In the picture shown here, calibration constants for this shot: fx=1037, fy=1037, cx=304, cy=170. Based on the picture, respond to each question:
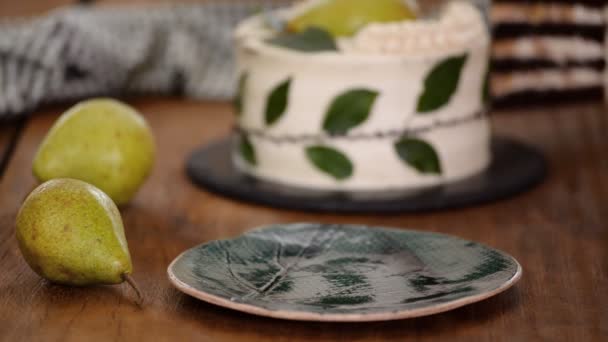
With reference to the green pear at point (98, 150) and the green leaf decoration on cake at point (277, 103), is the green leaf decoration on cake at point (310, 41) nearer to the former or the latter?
the green leaf decoration on cake at point (277, 103)

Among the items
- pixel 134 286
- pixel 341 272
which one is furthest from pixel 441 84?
pixel 134 286

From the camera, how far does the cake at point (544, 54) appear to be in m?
1.35

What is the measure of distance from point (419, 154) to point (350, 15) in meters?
0.15

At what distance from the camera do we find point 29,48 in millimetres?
1279

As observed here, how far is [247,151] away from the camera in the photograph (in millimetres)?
1053

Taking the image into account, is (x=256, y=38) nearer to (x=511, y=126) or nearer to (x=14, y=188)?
(x=14, y=188)

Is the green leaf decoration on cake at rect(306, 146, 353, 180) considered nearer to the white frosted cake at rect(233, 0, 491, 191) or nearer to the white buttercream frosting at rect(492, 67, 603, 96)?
the white frosted cake at rect(233, 0, 491, 191)

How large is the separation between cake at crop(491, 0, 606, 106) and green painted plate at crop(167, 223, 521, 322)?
0.63 meters

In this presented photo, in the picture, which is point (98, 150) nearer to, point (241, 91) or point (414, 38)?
point (241, 91)

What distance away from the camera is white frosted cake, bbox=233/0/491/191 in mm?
967

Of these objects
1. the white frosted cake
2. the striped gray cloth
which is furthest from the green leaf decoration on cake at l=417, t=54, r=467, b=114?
the striped gray cloth

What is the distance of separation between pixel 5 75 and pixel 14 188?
0.27m

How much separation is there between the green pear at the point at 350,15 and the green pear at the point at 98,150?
205 millimetres

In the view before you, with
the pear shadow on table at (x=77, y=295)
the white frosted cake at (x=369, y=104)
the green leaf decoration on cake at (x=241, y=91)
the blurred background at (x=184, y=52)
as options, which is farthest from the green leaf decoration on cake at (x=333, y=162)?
the blurred background at (x=184, y=52)
